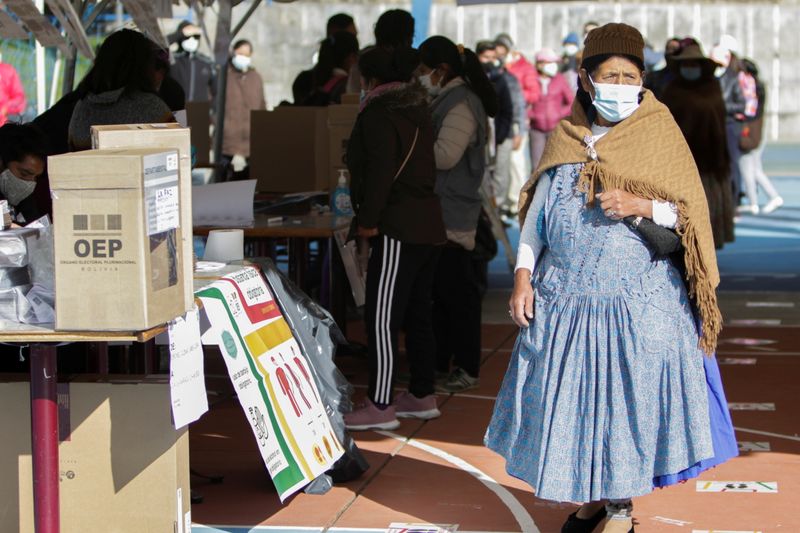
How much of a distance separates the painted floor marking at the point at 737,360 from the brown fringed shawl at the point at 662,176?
3.98m

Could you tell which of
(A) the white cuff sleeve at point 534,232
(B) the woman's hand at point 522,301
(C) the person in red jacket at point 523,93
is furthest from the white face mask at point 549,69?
(B) the woman's hand at point 522,301

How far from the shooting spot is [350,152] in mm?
6664

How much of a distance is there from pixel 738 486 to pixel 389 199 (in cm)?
200

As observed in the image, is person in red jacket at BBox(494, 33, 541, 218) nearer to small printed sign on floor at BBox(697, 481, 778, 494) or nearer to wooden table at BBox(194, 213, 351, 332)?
wooden table at BBox(194, 213, 351, 332)

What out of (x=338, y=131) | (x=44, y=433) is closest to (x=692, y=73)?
(x=338, y=131)

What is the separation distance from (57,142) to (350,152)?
1.42 m

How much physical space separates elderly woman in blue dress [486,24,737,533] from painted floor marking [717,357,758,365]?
3914 mm

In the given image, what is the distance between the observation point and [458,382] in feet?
25.5

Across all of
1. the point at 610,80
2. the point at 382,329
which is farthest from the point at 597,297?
the point at 382,329

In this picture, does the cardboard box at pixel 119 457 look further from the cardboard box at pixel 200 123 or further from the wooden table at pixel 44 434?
the cardboard box at pixel 200 123

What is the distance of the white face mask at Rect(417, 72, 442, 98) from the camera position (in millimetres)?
7453

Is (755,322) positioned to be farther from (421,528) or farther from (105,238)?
(105,238)

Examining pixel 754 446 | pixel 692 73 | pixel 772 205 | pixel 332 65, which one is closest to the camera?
pixel 754 446

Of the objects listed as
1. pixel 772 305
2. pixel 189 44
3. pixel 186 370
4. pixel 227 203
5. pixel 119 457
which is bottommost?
pixel 772 305
